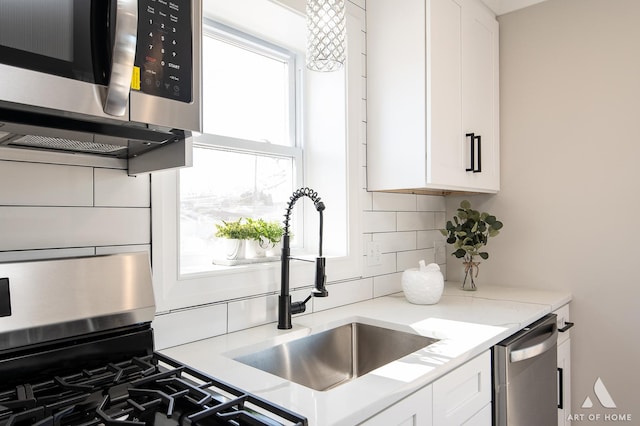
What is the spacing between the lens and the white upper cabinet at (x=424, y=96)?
1.86 metres

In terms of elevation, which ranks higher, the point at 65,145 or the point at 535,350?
the point at 65,145

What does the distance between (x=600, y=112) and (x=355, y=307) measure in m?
1.50

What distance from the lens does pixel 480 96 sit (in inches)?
87.1

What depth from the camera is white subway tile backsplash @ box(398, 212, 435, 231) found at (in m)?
2.23

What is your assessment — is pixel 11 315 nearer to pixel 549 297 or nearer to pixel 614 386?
pixel 549 297

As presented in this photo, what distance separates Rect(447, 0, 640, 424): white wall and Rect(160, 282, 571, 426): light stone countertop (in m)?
0.20

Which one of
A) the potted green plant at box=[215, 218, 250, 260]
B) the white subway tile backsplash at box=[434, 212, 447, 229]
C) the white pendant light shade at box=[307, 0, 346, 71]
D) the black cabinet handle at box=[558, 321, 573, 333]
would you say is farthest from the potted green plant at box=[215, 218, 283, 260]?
the black cabinet handle at box=[558, 321, 573, 333]

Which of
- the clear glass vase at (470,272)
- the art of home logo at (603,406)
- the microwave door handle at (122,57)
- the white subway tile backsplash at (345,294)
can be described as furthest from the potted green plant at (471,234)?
the microwave door handle at (122,57)

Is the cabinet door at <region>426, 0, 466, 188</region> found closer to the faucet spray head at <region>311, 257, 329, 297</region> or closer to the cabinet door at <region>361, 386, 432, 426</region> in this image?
the faucet spray head at <region>311, 257, 329, 297</region>

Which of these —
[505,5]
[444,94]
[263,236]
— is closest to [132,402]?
[263,236]

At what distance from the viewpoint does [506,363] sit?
55.1 inches

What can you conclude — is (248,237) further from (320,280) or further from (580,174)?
(580,174)

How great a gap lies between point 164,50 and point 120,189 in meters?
0.46

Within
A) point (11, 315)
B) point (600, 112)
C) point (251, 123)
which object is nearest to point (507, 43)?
point (600, 112)
